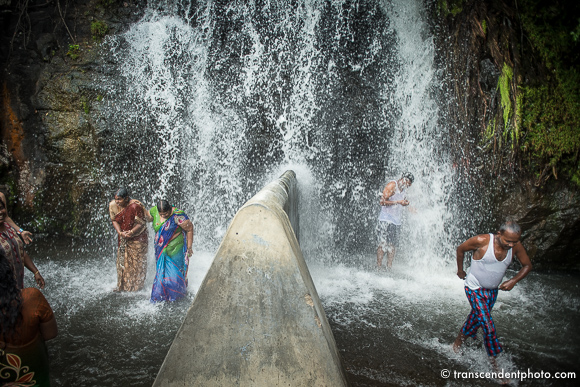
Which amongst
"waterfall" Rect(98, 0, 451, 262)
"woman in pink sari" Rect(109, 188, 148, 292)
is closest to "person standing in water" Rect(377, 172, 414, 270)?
"waterfall" Rect(98, 0, 451, 262)

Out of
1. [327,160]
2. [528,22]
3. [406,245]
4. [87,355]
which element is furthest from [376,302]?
[528,22]

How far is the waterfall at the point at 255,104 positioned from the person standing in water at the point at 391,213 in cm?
159

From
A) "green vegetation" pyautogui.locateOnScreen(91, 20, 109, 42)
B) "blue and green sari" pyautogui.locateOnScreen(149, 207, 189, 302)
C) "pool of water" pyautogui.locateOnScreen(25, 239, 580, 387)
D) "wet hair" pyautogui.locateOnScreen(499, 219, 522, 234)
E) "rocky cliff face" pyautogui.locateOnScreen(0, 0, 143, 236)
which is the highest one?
"green vegetation" pyautogui.locateOnScreen(91, 20, 109, 42)

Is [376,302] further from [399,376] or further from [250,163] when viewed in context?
[250,163]

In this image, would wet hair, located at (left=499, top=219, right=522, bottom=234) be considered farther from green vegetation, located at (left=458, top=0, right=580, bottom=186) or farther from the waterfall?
the waterfall

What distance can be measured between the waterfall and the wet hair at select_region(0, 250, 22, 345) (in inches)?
225

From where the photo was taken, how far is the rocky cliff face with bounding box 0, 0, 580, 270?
20.4 feet

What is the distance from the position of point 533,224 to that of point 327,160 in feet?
14.0

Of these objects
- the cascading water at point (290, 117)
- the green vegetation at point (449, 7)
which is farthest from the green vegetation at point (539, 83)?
the cascading water at point (290, 117)

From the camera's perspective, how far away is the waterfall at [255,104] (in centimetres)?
727

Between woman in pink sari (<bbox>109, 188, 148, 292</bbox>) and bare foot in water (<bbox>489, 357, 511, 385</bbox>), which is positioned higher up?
woman in pink sari (<bbox>109, 188, 148, 292</bbox>)

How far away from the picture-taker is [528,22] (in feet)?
19.6

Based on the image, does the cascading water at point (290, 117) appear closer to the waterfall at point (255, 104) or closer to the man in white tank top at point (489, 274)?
the waterfall at point (255, 104)

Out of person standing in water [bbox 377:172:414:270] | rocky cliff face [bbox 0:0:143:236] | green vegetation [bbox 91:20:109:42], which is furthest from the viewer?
green vegetation [bbox 91:20:109:42]
